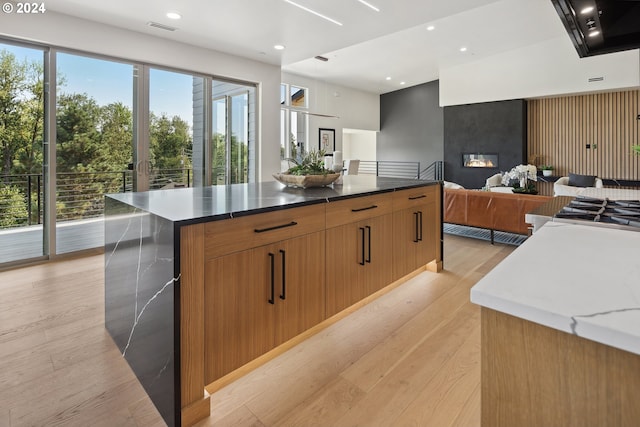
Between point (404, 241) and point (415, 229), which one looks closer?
point (404, 241)

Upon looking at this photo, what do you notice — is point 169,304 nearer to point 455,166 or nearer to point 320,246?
point 320,246

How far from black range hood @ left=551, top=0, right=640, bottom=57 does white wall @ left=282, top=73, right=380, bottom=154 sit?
7654 mm

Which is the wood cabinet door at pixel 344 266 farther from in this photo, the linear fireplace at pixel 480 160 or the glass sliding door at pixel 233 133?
the linear fireplace at pixel 480 160

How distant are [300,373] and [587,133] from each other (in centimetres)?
888

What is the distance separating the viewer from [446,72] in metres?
9.23

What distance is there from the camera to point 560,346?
62 centimetres

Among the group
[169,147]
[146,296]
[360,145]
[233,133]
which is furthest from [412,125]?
[146,296]

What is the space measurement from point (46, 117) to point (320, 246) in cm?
369

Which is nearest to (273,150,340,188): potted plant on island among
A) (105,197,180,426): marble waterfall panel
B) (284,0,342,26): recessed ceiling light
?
(105,197,180,426): marble waterfall panel

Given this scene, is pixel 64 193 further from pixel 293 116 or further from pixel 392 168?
pixel 392 168

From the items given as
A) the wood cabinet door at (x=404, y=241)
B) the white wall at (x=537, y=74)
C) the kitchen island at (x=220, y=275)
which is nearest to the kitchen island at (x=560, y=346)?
the kitchen island at (x=220, y=275)

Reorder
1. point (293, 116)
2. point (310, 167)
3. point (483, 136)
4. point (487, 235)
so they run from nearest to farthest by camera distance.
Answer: point (310, 167) < point (487, 235) < point (483, 136) < point (293, 116)

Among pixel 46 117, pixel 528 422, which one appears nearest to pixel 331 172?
pixel 528 422

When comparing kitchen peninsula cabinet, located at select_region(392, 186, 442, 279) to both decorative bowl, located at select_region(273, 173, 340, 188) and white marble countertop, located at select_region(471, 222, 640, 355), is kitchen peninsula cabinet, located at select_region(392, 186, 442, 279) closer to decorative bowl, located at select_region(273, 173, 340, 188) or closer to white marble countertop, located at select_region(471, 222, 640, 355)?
decorative bowl, located at select_region(273, 173, 340, 188)
